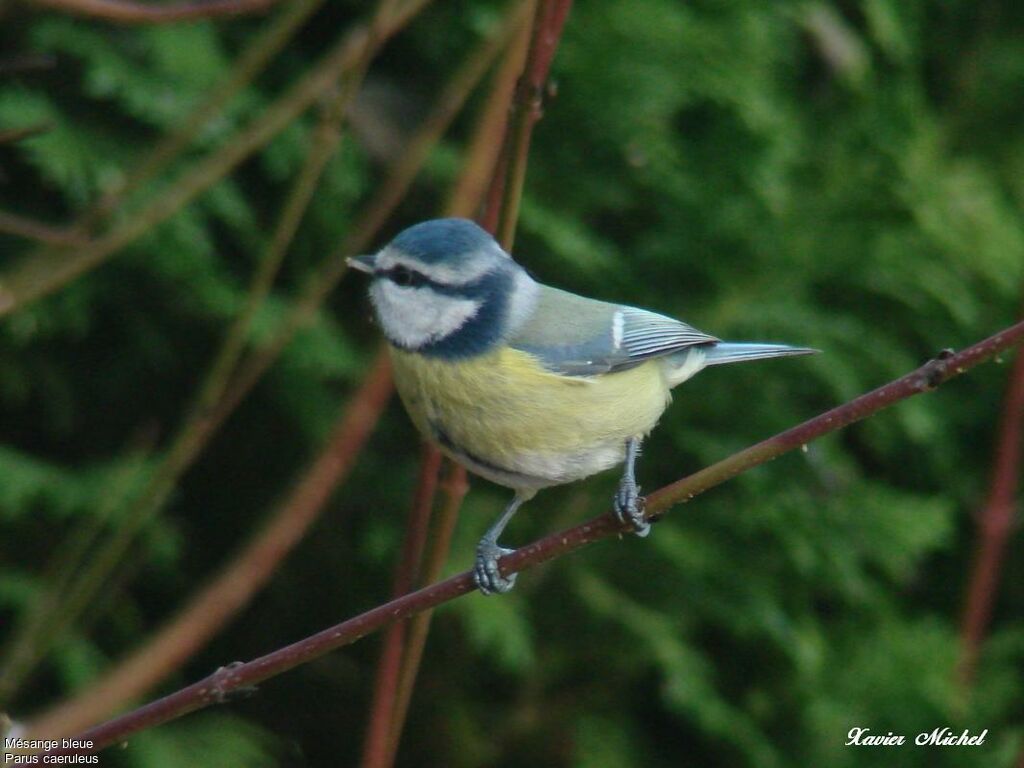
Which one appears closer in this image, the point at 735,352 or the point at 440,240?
the point at 440,240

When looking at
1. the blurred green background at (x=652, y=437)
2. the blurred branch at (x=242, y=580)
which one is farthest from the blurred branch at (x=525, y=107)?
the blurred green background at (x=652, y=437)

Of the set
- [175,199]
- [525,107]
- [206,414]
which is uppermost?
[525,107]

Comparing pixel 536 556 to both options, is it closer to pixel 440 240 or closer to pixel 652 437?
pixel 440 240

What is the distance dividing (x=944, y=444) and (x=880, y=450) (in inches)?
5.4

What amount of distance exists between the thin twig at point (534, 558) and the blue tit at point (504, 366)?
343 mm

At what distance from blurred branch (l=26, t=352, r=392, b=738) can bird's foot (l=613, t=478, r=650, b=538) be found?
388 mm

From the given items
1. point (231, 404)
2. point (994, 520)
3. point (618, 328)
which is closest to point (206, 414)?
point (231, 404)

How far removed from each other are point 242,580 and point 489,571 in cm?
42

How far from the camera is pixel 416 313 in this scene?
1852 millimetres

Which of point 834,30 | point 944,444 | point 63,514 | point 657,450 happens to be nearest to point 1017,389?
point 944,444

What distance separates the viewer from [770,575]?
2.62 m

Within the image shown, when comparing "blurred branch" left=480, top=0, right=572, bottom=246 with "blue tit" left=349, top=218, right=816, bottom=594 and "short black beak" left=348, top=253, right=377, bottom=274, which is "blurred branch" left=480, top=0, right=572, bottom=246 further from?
"short black beak" left=348, top=253, right=377, bottom=274

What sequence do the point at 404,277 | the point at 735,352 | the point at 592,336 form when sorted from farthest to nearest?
1. the point at 735,352
2. the point at 592,336
3. the point at 404,277

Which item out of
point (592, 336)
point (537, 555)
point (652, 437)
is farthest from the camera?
point (652, 437)
